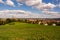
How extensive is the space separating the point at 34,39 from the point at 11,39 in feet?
9.04

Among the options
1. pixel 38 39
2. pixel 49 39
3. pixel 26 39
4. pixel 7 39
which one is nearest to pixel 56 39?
pixel 49 39

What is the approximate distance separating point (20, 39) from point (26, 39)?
75cm

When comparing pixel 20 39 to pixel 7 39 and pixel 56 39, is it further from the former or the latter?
pixel 56 39

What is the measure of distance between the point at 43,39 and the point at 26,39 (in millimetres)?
2088

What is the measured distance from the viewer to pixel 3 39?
50.7 feet

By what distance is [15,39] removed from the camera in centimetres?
1540

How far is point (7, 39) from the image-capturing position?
15453mm

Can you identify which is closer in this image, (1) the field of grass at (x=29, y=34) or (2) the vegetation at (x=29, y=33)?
(1) the field of grass at (x=29, y=34)

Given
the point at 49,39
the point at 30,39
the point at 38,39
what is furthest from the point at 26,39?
the point at 49,39

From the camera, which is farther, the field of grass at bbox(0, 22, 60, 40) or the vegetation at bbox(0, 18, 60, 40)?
the vegetation at bbox(0, 18, 60, 40)

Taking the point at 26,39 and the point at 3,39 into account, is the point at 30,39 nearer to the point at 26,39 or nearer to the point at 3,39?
the point at 26,39

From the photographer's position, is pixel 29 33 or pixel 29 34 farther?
pixel 29 33

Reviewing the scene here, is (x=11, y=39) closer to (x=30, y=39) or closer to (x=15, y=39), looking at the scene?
(x=15, y=39)

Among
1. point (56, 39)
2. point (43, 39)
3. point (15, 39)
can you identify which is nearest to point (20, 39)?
point (15, 39)
